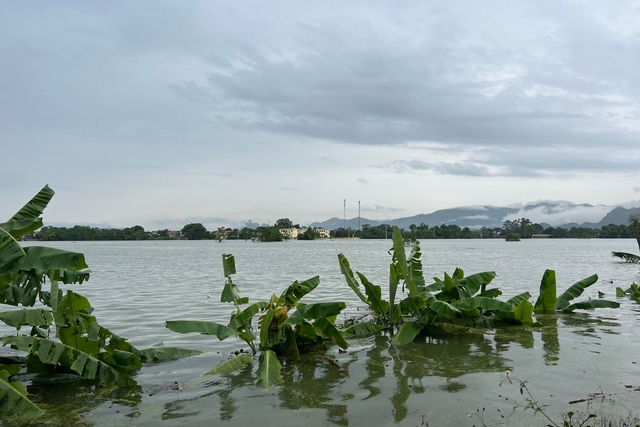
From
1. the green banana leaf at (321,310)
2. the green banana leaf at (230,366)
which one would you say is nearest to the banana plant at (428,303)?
the green banana leaf at (321,310)

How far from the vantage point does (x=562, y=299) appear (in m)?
13.6

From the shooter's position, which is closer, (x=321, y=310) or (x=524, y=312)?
(x=321, y=310)

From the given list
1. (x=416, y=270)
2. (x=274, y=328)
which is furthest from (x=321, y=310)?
(x=416, y=270)

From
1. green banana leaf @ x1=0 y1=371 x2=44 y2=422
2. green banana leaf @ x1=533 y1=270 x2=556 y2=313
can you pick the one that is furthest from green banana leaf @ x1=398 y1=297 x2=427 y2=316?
green banana leaf @ x1=0 y1=371 x2=44 y2=422

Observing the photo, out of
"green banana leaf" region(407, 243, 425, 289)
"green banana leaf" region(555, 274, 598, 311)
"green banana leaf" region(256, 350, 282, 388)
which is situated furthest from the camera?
"green banana leaf" region(555, 274, 598, 311)

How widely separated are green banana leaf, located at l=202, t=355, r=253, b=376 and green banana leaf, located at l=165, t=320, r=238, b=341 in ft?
1.32

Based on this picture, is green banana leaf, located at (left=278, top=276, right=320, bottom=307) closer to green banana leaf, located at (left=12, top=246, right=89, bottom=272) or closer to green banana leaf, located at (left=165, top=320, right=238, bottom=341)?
green banana leaf, located at (left=165, top=320, right=238, bottom=341)

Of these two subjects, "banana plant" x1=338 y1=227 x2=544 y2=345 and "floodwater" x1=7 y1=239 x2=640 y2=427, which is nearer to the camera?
"floodwater" x1=7 y1=239 x2=640 y2=427

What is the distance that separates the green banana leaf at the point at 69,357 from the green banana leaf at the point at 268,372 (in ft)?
6.63

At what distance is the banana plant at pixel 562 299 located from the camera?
1280 centimetres

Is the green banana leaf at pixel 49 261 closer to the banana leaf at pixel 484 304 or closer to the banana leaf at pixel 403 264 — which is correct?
the banana leaf at pixel 403 264

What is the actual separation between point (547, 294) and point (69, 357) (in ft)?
37.7

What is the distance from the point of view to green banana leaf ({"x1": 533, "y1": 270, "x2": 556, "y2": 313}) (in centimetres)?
1279

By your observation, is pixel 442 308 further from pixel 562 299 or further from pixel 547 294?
pixel 562 299
